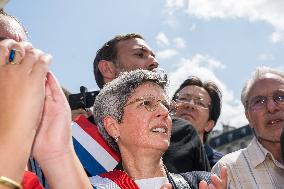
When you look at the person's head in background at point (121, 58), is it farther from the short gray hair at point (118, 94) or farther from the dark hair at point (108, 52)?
the short gray hair at point (118, 94)

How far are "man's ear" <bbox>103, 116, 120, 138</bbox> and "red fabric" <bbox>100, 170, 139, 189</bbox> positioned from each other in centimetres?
34

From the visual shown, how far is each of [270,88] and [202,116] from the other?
0.92 meters

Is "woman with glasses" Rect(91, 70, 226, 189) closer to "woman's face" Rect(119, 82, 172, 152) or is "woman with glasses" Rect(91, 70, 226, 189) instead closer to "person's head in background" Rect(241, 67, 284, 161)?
"woman's face" Rect(119, 82, 172, 152)

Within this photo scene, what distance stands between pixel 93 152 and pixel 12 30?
1.14 meters

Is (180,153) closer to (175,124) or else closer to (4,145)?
(175,124)

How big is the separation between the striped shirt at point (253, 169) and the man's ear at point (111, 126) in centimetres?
83

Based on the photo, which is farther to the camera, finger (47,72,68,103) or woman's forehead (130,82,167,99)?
woman's forehead (130,82,167,99)

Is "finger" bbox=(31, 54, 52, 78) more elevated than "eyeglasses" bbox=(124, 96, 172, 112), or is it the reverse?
"finger" bbox=(31, 54, 52, 78)

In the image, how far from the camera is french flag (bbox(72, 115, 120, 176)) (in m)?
3.03

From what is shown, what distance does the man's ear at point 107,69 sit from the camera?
371 cm

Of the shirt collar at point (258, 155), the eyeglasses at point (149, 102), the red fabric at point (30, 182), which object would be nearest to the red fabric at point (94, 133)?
the eyeglasses at point (149, 102)

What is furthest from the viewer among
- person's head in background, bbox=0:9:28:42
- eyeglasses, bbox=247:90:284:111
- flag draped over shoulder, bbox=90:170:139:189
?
eyeglasses, bbox=247:90:284:111

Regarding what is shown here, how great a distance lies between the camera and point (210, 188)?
1955mm

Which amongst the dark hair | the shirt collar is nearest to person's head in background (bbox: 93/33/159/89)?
the dark hair
